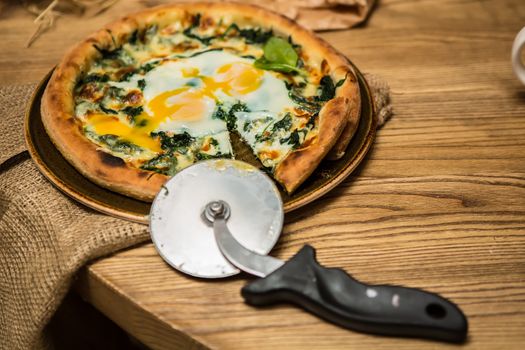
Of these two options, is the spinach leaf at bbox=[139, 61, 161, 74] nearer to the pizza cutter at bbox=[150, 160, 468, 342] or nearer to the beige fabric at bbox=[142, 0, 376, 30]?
the pizza cutter at bbox=[150, 160, 468, 342]

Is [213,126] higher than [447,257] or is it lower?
higher

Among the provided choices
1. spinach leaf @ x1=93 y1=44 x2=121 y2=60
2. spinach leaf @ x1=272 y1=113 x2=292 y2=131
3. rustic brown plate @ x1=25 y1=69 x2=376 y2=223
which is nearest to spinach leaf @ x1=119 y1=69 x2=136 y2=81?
spinach leaf @ x1=93 y1=44 x2=121 y2=60

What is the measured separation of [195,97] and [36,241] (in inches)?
27.0

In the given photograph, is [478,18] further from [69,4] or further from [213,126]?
[69,4]

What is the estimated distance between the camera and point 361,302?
140 cm

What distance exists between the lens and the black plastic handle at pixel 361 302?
1.38m

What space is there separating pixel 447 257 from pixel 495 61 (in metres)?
1.20

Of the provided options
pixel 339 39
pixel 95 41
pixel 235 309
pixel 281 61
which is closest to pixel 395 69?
pixel 339 39

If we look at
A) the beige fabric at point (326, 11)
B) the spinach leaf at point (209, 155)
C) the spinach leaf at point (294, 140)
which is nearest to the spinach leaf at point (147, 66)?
the spinach leaf at point (209, 155)

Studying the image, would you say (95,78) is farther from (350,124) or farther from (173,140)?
(350,124)

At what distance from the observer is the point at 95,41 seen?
7.17ft

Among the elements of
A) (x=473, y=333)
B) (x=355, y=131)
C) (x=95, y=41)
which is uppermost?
(x=95, y=41)

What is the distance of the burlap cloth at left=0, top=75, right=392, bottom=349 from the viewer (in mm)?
1619

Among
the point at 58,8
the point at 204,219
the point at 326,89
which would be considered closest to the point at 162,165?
the point at 204,219
